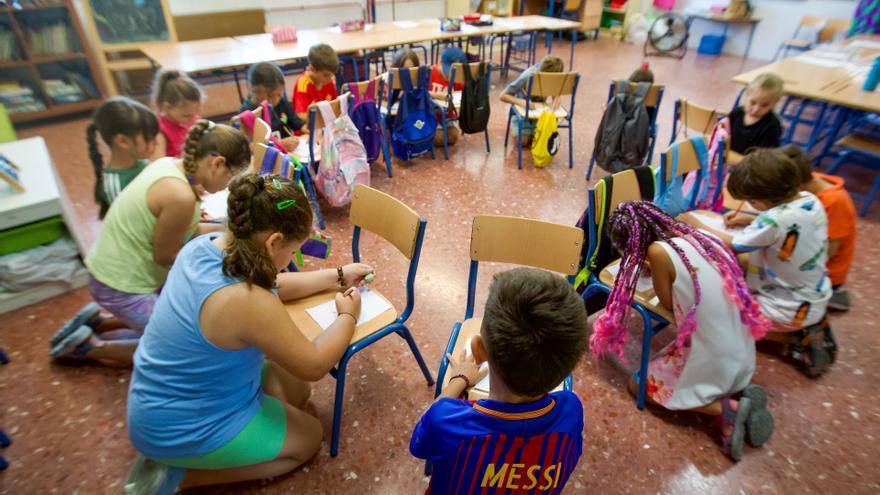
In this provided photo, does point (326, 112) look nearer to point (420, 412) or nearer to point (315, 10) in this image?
point (420, 412)

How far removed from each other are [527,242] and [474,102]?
264cm

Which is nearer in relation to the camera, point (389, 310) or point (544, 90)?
point (389, 310)

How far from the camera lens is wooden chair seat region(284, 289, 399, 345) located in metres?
1.54

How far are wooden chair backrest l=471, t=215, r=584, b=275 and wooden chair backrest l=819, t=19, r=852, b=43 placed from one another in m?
7.50

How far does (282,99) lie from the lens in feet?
10.7

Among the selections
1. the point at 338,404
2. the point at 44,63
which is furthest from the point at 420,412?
the point at 44,63

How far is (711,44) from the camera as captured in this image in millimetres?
7797

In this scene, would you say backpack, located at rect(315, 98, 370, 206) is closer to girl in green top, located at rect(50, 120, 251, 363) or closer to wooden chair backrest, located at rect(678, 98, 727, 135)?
girl in green top, located at rect(50, 120, 251, 363)

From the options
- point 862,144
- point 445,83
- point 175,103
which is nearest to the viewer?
point 175,103

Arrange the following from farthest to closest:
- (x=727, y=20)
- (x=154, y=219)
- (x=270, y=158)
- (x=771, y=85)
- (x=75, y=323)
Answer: (x=727, y=20), (x=771, y=85), (x=270, y=158), (x=75, y=323), (x=154, y=219)

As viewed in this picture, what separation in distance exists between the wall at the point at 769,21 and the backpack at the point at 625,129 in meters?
5.84

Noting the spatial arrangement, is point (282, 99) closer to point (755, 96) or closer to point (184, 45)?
point (184, 45)

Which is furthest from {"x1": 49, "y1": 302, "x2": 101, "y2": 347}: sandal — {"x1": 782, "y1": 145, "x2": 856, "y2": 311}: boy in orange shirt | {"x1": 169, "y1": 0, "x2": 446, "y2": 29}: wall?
{"x1": 169, "y1": 0, "x2": 446, "y2": 29}: wall

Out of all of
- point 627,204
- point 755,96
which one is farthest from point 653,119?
point 627,204
